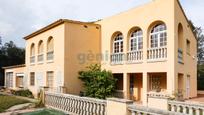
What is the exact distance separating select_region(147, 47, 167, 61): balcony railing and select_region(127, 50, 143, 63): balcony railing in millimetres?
767

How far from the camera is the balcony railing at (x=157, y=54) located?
1668cm

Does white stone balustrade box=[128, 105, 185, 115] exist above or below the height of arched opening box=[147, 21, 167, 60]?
below

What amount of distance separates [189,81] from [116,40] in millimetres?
6444

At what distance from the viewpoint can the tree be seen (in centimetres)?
1922

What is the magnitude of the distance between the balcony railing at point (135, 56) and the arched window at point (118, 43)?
132 cm

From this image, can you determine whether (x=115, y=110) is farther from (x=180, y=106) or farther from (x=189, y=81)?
(x=189, y=81)

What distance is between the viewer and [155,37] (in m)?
17.8

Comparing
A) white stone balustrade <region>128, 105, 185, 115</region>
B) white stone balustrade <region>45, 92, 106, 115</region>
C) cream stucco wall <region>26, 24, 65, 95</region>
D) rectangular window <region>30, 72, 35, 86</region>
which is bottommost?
white stone balustrade <region>45, 92, 106, 115</region>

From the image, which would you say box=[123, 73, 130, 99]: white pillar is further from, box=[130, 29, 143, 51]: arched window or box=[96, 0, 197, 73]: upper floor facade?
box=[130, 29, 143, 51]: arched window

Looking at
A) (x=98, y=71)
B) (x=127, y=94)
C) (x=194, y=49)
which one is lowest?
(x=127, y=94)

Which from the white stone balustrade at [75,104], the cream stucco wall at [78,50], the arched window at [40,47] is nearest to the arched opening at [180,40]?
the cream stucco wall at [78,50]

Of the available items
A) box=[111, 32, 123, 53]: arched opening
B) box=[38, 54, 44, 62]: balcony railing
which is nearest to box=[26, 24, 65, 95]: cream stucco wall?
box=[38, 54, 44, 62]: balcony railing

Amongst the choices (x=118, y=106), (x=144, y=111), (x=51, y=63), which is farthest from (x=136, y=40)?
(x=144, y=111)

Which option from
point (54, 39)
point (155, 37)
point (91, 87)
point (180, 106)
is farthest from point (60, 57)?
point (180, 106)
